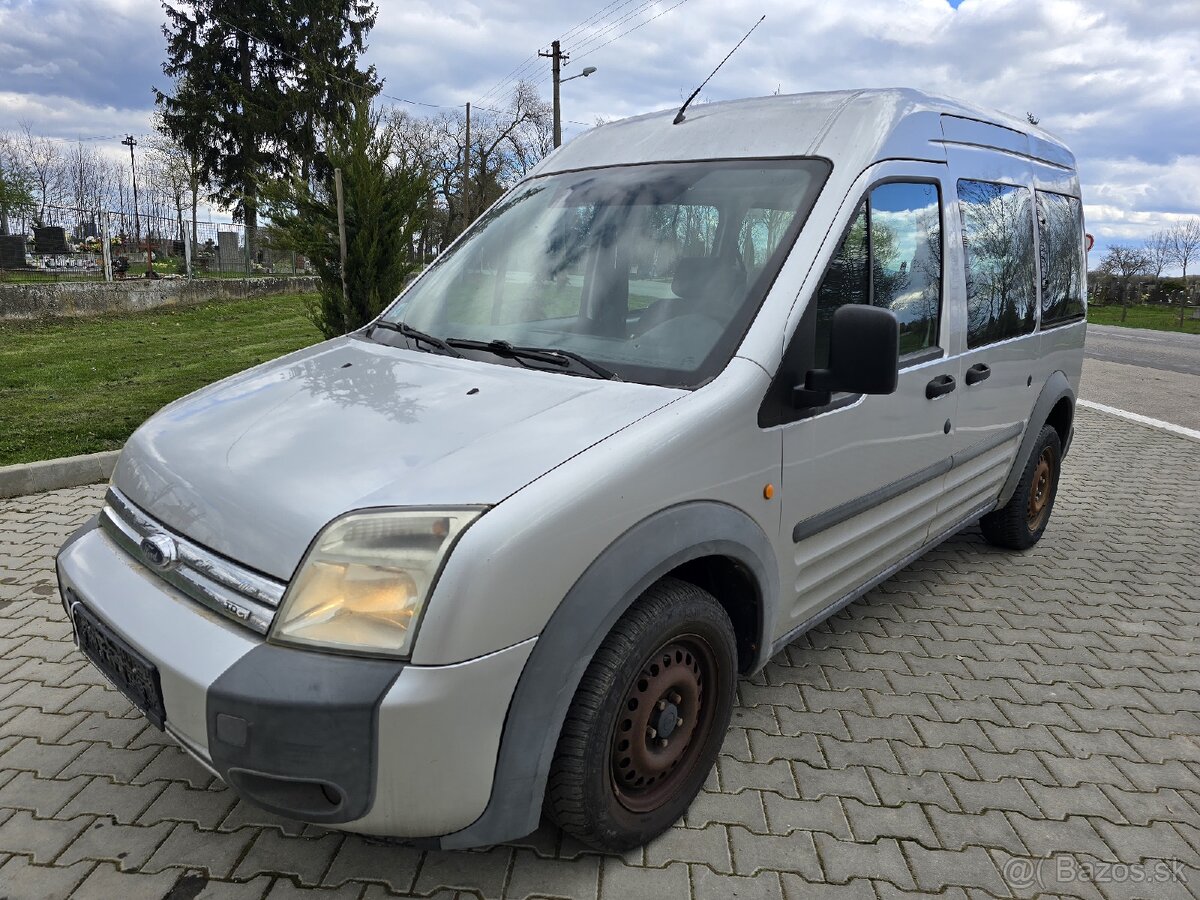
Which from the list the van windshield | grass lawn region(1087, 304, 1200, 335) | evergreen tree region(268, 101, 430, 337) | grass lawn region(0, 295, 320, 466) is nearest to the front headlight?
the van windshield

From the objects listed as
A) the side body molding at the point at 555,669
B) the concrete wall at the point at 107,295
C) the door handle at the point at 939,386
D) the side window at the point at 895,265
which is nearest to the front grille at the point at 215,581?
the side body molding at the point at 555,669

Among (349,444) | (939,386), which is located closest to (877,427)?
(939,386)

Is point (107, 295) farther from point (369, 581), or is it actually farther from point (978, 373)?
point (369, 581)

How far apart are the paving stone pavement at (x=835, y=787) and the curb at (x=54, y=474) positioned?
1.46 meters

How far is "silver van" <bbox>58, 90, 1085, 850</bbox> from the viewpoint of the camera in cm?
181

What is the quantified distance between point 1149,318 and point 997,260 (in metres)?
38.0

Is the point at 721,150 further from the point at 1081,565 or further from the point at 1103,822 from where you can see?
the point at 1081,565

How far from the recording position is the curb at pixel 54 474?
211 inches

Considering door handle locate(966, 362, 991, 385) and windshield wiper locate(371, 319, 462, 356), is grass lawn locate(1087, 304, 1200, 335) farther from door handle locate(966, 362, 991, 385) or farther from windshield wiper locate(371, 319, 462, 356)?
windshield wiper locate(371, 319, 462, 356)

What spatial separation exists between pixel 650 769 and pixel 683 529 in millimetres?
704

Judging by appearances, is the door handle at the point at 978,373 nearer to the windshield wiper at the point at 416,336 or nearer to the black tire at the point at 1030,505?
the black tire at the point at 1030,505

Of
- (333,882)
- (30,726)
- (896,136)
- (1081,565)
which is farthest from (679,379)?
(1081,565)

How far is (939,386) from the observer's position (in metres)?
3.33

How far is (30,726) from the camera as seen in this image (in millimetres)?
2932
